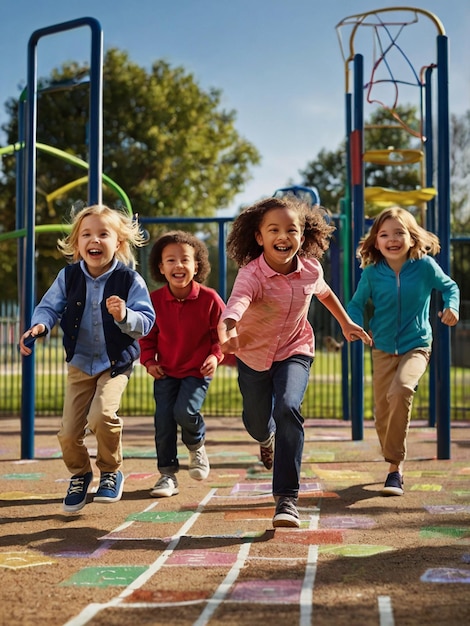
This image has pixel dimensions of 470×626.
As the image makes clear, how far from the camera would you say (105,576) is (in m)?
3.04

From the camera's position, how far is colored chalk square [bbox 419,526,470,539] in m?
3.69

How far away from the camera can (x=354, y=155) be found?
23.5 feet

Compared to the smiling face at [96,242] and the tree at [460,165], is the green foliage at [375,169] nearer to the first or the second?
the tree at [460,165]

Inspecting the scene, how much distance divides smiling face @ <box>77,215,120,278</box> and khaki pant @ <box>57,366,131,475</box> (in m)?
0.55

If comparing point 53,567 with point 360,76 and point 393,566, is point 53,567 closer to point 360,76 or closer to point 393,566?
point 393,566

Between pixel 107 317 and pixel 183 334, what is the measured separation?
27.9 inches

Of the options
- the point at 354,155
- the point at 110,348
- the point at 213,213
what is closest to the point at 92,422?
the point at 110,348

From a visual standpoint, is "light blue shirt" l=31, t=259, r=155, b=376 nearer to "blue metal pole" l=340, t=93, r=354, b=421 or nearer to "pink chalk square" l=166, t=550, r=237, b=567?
"pink chalk square" l=166, t=550, r=237, b=567

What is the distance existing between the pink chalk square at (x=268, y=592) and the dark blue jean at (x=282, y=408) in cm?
100

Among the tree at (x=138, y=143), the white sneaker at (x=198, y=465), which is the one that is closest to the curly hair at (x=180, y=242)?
the white sneaker at (x=198, y=465)

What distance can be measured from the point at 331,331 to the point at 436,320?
10.6 feet

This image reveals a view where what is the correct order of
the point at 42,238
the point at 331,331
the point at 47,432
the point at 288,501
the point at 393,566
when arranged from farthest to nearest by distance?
the point at 42,238
the point at 331,331
the point at 47,432
the point at 288,501
the point at 393,566

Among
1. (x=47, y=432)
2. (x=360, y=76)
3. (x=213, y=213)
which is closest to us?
(x=360, y=76)

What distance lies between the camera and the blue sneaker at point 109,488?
4367 millimetres
